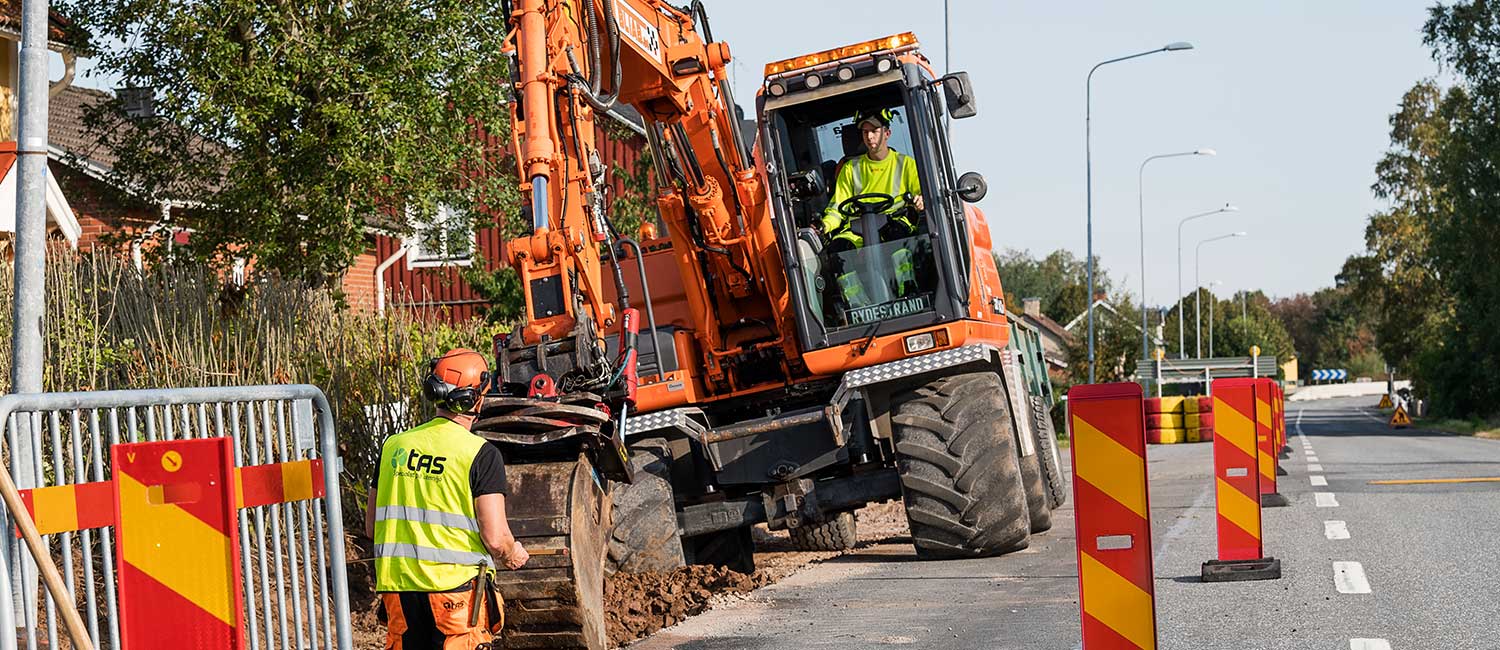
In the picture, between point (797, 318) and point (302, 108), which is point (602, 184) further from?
point (302, 108)

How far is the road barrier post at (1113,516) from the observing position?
6273mm

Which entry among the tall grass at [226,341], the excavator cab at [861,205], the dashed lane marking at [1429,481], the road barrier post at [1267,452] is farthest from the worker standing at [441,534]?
the dashed lane marking at [1429,481]

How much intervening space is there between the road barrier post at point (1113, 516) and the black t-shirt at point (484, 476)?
211 cm

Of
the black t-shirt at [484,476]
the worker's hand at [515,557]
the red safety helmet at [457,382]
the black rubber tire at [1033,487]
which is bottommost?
the black rubber tire at [1033,487]

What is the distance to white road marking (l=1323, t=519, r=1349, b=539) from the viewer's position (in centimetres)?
1295

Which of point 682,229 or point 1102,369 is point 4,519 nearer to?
point 682,229

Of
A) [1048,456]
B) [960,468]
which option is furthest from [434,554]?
[1048,456]

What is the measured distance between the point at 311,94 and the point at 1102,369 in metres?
38.3

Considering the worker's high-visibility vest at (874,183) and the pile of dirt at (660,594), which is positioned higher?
the worker's high-visibility vest at (874,183)

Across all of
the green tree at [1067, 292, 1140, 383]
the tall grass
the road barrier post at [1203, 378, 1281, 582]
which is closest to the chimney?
the green tree at [1067, 292, 1140, 383]

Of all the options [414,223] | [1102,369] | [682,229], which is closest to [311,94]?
[414,223]

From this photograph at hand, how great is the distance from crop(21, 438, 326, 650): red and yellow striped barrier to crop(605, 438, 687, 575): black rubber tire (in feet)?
17.3

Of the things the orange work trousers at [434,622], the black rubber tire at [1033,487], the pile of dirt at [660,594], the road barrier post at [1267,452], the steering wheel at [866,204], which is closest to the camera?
the orange work trousers at [434,622]

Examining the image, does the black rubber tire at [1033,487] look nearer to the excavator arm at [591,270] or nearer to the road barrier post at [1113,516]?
Result: the excavator arm at [591,270]
